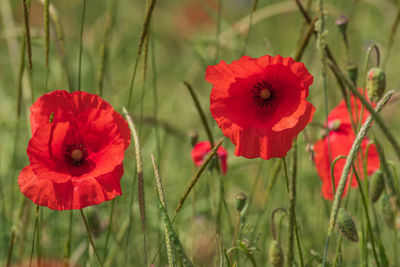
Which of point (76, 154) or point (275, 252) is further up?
point (76, 154)

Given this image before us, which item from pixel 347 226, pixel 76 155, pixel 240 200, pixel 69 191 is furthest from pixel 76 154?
pixel 347 226

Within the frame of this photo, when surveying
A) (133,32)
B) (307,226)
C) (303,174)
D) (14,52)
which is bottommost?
(307,226)

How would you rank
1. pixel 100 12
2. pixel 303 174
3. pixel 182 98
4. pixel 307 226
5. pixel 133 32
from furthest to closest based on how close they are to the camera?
pixel 100 12 < pixel 133 32 < pixel 182 98 < pixel 303 174 < pixel 307 226

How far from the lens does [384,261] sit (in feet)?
2.88

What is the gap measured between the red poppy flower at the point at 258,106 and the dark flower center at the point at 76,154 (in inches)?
8.2

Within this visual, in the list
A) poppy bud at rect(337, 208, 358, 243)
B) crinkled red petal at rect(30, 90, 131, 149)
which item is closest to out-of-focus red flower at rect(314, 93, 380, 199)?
poppy bud at rect(337, 208, 358, 243)

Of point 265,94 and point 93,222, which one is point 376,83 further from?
point 93,222

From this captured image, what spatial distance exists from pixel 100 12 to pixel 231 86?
121 inches

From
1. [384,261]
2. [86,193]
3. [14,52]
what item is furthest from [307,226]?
[14,52]

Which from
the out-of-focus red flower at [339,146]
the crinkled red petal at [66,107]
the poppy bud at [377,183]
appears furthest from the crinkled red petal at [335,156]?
the crinkled red petal at [66,107]

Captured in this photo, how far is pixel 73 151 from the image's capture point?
34.4 inches

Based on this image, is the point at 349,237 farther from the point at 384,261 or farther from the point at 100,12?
the point at 100,12

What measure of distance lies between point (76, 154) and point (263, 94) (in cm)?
30

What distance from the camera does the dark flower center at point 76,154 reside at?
88 centimetres
